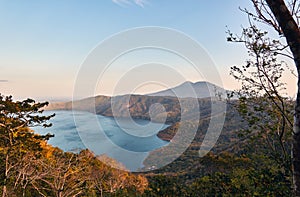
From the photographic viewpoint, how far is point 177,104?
57625 mm

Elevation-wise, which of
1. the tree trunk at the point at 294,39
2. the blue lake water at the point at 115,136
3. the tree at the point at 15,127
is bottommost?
the blue lake water at the point at 115,136

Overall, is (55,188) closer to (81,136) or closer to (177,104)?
(81,136)

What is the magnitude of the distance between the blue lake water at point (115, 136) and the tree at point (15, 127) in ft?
84.7

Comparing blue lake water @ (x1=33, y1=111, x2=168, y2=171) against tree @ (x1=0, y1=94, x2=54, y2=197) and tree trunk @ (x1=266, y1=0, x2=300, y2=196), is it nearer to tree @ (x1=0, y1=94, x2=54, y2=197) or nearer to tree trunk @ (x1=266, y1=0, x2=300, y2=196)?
tree @ (x1=0, y1=94, x2=54, y2=197)

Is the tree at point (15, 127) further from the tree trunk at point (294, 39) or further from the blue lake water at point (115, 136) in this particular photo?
the blue lake water at point (115, 136)

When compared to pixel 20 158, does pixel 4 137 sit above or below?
above

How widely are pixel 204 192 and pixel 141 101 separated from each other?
203 ft

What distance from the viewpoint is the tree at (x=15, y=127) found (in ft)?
21.0

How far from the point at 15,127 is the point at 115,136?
128ft

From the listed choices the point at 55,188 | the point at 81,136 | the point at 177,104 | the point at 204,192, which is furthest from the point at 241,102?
the point at 177,104

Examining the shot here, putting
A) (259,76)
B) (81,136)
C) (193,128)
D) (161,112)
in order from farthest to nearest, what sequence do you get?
(161,112)
(193,128)
(81,136)
(259,76)

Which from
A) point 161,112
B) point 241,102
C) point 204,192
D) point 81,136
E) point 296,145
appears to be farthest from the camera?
point 161,112

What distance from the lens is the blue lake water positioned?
36250 mm

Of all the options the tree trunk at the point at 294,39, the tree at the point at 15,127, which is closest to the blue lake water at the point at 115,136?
the tree at the point at 15,127
